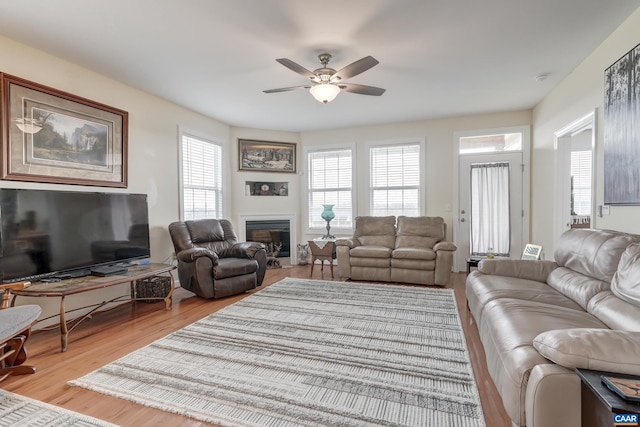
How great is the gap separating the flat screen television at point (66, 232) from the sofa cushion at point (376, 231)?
3.18m

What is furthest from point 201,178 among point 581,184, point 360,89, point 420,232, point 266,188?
point 581,184

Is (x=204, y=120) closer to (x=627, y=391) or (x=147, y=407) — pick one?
(x=147, y=407)

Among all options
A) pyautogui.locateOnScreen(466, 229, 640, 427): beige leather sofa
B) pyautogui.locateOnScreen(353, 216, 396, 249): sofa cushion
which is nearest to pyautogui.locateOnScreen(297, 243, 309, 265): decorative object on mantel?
pyautogui.locateOnScreen(353, 216, 396, 249): sofa cushion

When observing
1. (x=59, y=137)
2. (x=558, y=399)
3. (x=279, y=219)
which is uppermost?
(x=59, y=137)

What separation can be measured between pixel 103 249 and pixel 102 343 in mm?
1040

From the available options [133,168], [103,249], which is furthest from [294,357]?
[133,168]

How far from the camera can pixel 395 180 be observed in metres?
5.59

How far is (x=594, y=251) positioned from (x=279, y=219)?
4643mm

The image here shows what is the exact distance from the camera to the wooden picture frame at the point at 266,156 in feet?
18.8

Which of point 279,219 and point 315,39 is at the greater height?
point 315,39

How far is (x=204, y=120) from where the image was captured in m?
5.04

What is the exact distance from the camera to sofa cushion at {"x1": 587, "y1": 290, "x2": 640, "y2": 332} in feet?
5.14

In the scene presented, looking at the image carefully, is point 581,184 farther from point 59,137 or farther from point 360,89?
point 59,137

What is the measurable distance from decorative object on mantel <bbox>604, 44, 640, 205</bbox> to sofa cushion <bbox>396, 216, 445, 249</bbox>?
2226mm
